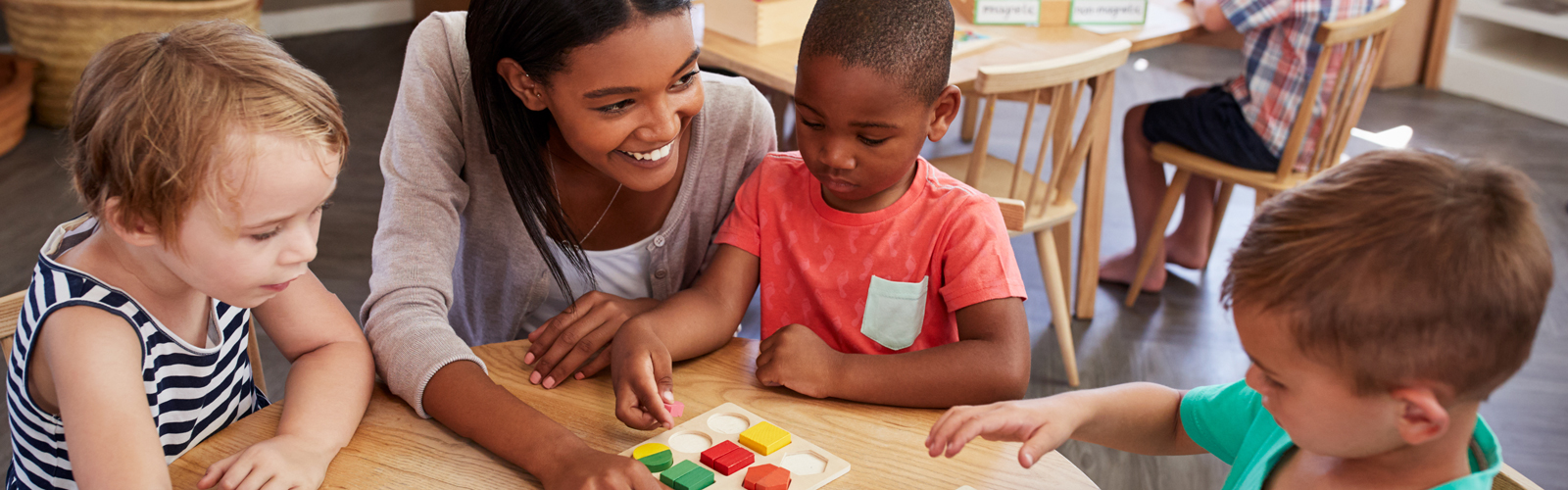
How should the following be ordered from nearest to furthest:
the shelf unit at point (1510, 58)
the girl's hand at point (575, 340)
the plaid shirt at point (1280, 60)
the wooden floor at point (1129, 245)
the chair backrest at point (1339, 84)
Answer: the girl's hand at point (575, 340) → the wooden floor at point (1129, 245) → the chair backrest at point (1339, 84) → the plaid shirt at point (1280, 60) → the shelf unit at point (1510, 58)

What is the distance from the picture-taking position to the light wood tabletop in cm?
231

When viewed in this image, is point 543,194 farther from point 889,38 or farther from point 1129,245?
point 1129,245

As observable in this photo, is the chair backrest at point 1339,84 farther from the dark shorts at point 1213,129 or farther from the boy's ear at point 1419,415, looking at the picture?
the boy's ear at point 1419,415

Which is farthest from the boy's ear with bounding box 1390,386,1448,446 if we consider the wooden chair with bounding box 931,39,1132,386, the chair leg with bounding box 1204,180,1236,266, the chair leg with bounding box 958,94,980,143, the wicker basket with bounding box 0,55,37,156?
the wicker basket with bounding box 0,55,37,156

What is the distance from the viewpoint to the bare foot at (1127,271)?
2990 mm

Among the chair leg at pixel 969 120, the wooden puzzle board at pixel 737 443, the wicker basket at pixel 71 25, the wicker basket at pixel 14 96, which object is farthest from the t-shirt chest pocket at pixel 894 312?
the wicker basket at pixel 14 96

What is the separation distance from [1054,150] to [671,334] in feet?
5.00

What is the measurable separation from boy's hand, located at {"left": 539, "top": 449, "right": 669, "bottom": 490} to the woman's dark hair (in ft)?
1.39

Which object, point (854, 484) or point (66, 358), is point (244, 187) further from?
point (854, 484)

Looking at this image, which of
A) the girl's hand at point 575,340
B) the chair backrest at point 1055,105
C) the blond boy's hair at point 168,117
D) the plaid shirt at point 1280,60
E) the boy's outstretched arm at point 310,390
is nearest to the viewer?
the blond boy's hair at point 168,117

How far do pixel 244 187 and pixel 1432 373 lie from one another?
87 centimetres

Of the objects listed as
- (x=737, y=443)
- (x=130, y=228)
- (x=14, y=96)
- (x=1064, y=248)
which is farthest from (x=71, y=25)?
(x=737, y=443)

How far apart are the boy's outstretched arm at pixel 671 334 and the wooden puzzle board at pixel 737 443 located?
0.02 m

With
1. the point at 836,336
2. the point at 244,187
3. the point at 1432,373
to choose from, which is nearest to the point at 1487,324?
the point at 1432,373
